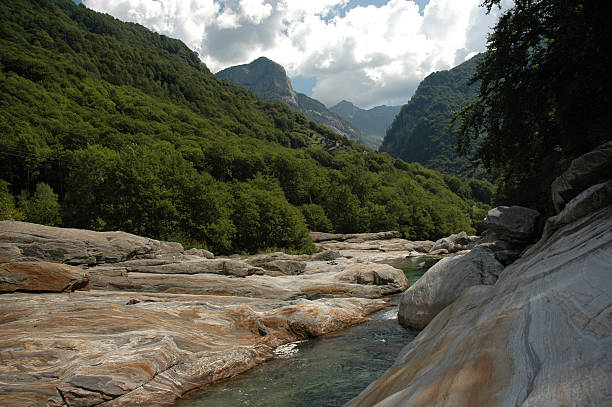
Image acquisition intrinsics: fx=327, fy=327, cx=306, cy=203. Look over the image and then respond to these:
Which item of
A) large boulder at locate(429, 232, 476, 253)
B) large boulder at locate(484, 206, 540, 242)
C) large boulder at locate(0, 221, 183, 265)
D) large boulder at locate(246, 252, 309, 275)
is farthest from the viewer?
large boulder at locate(429, 232, 476, 253)

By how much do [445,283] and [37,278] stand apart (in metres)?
15.4

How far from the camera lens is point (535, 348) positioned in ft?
11.0

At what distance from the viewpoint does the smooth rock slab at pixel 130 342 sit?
740 centimetres

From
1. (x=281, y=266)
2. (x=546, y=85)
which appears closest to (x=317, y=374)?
(x=546, y=85)

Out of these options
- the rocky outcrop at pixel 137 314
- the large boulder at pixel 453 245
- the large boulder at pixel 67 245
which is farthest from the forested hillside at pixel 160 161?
the large boulder at pixel 453 245

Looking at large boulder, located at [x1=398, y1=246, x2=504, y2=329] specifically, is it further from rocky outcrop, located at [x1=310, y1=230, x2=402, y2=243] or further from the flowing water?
rocky outcrop, located at [x1=310, y1=230, x2=402, y2=243]

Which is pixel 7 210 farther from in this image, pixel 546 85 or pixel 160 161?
pixel 546 85

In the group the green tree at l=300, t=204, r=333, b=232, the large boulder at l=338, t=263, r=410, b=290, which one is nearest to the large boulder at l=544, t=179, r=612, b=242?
the large boulder at l=338, t=263, r=410, b=290

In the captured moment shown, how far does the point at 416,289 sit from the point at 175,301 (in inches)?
395

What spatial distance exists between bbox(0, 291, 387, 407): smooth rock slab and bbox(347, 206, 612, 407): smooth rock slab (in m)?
5.69

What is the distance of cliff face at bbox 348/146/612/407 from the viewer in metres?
2.55

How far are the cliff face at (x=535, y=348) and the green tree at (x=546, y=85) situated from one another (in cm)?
663

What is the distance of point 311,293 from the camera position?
18672 mm

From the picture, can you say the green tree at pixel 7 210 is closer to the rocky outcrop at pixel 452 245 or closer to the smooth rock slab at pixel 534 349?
the smooth rock slab at pixel 534 349
